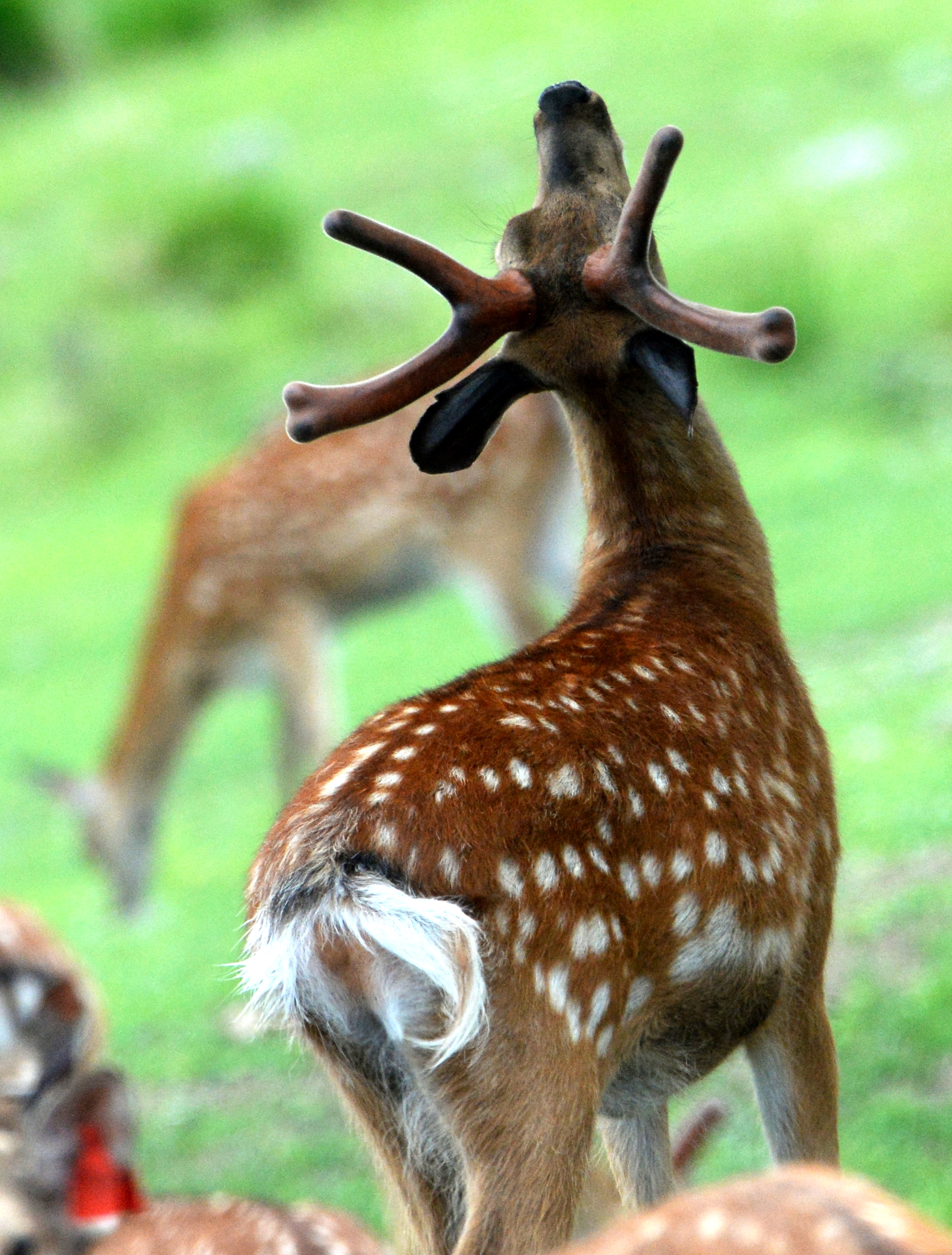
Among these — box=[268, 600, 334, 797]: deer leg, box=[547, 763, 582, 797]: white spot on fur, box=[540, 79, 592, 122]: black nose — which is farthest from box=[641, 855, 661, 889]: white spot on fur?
box=[268, 600, 334, 797]: deer leg

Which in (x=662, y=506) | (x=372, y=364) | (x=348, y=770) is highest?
(x=372, y=364)

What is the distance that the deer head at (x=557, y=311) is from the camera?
2311mm

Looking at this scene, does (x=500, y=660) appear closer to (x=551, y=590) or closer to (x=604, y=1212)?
(x=604, y=1212)

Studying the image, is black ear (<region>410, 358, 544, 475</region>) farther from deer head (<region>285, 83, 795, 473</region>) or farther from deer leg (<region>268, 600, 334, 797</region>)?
deer leg (<region>268, 600, 334, 797</region>)

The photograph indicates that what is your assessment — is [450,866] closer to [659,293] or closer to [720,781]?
[720,781]

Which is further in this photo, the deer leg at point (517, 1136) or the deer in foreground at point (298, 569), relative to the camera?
the deer in foreground at point (298, 569)

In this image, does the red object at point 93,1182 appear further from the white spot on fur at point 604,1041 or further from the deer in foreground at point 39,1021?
the white spot on fur at point 604,1041

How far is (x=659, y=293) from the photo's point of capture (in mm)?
2340

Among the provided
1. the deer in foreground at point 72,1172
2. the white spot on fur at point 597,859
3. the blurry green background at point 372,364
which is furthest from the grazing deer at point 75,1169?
the blurry green background at point 372,364

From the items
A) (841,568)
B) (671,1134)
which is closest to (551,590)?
(841,568)

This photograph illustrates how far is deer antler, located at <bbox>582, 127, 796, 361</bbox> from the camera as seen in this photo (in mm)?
2068

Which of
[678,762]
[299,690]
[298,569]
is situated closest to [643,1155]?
[678,762]

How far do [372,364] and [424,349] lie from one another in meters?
7.41

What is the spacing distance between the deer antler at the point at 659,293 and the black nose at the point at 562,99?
0.30m
